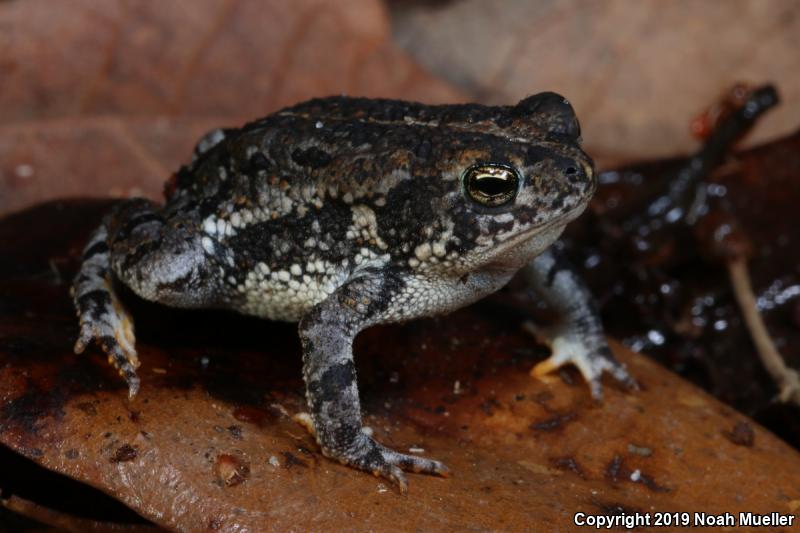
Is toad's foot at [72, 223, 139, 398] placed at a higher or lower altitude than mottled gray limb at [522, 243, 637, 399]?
lower

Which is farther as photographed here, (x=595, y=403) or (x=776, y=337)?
(x=776, y=337)

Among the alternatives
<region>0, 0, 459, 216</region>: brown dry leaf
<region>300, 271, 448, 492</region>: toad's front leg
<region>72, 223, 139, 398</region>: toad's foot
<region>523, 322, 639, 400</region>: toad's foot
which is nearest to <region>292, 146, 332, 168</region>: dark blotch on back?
<region>300, 271, 448, 492</region>: toad's front leg

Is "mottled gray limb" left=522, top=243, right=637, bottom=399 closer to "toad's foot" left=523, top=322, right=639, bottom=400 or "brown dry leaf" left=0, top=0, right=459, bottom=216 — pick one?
"toad's foot" left=523, top=322, right=639, bottom=400

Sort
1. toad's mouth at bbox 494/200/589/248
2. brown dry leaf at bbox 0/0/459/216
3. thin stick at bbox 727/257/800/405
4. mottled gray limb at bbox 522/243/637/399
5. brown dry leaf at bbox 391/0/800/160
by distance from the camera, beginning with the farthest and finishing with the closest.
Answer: brown dry leaf at bbox 391/0/800/160
brown dry leaf at bbox 0/0/459/216
thin stick at bbox 727/257/800/405
mottled gray limb at bbox 522/243/637/399
toad's mouth at bbox 494/200/589/248

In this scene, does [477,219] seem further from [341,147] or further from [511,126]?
[341,147]

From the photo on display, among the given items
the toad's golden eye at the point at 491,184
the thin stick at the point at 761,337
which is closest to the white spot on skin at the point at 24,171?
the toad's golden eye at the point at 491,184

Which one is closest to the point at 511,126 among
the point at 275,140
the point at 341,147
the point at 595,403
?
the point at 341,147
